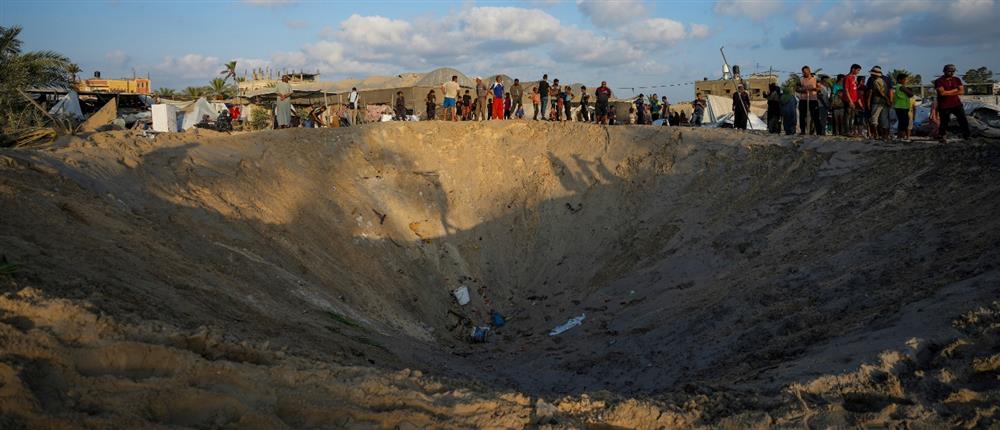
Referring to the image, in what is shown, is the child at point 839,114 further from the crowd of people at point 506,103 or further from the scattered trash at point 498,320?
the scattered trash at point 498,320

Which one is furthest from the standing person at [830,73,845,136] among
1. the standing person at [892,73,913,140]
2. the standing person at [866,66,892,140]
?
the standing person at [892,73,913,140]

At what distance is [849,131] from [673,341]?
8410 millimetres

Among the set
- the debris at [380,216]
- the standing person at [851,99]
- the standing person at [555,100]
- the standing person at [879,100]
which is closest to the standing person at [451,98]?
the standing person at [555,100]

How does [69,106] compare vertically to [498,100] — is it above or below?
below

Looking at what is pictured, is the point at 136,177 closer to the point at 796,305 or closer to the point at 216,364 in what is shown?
the point at 216,364

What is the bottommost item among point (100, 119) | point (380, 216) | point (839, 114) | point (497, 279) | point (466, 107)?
point (497, 279)

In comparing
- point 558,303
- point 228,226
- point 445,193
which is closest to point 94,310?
point 228,226

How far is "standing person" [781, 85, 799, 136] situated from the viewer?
15.7 meters

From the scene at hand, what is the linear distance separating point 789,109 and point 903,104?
7.59ft

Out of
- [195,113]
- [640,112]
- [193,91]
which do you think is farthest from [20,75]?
[193,91]

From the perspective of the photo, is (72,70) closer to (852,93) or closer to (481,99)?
(481,99)

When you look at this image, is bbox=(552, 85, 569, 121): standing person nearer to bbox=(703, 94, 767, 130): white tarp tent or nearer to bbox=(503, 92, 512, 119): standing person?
bbox=(503, 92, 512, 119): standing person

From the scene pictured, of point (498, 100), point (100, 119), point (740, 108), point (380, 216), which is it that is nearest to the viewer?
point (380, 216)

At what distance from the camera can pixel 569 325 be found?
11906 mm
